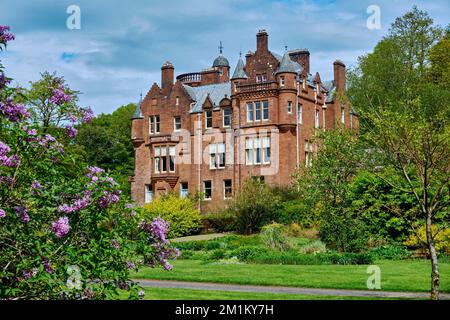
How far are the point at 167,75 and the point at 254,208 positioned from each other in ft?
60.0

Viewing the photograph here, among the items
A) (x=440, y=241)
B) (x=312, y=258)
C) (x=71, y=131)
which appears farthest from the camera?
(x=440, y=241)

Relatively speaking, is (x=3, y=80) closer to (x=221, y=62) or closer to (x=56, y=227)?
(x=56, y=227)

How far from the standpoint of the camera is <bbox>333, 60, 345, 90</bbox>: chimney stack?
51.8 m

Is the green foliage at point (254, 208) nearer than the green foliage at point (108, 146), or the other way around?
the green foliage at point (254, 208)

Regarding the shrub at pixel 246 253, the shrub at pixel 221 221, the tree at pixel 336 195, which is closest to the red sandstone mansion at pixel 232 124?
the shrub at pixel 221 221

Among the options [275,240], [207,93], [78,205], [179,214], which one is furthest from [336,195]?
[207,93]

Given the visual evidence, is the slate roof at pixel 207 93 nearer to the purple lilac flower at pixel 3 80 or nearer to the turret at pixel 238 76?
the turret at pixel 238 76

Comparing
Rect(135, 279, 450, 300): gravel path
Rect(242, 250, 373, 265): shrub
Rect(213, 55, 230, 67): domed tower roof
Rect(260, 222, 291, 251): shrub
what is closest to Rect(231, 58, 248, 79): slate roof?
Rect(213, 55, 230, 67): domed tower roof

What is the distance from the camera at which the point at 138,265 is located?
29.3 ft

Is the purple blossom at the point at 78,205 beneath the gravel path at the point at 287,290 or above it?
above

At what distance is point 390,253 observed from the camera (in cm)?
2455

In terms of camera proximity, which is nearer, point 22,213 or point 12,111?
point 22,213

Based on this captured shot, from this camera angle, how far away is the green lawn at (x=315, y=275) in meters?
16.5

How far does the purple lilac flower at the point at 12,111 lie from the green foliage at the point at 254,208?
2976cm
